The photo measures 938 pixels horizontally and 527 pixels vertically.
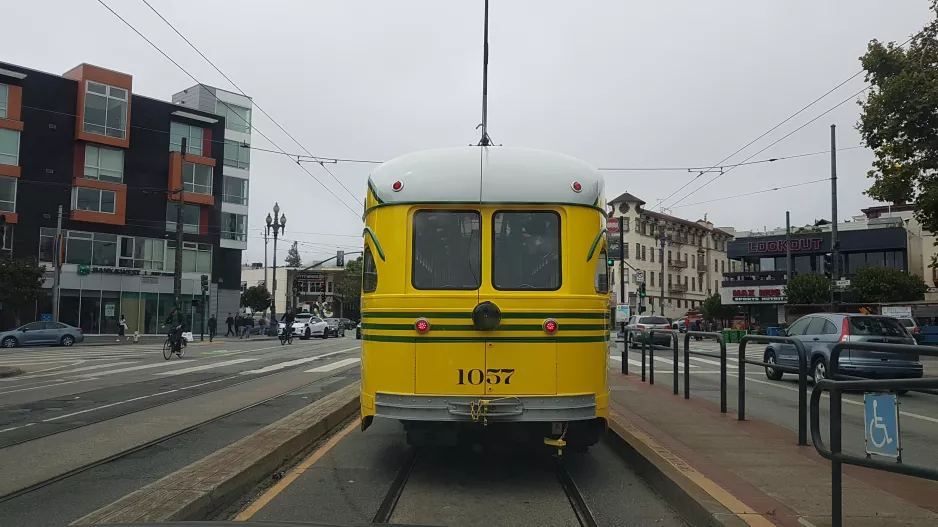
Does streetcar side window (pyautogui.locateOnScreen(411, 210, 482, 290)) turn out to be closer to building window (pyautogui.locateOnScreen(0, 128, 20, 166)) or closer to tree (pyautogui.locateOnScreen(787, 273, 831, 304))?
tree (pyautogui.locateOnScreen(787, 273, 831, 304))

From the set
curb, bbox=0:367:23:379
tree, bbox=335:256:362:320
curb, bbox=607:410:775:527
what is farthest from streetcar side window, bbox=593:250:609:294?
tree, bbox=335:256:362:320

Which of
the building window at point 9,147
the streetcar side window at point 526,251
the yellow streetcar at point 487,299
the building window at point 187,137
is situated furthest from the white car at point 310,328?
the streetcar side window at point 526,251

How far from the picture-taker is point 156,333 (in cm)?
4550

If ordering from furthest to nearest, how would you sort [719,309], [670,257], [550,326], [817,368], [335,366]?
[670,257] → [719,309] → [335,366] → [817,368] → [550,326]

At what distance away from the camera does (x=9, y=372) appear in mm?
17125

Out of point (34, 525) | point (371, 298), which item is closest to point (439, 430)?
point (371, 298)

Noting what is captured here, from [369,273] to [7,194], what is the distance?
41.1 m

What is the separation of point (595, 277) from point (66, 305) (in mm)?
42756

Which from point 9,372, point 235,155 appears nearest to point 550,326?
point 9,372

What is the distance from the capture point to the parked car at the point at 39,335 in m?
31.7

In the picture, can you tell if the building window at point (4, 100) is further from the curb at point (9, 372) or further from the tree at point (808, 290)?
the tree at point (808, 290)

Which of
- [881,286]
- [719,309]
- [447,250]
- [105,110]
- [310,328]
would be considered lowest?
[310,328]

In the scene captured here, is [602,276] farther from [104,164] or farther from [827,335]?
[104,164]

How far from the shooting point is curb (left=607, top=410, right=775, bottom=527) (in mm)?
4844
